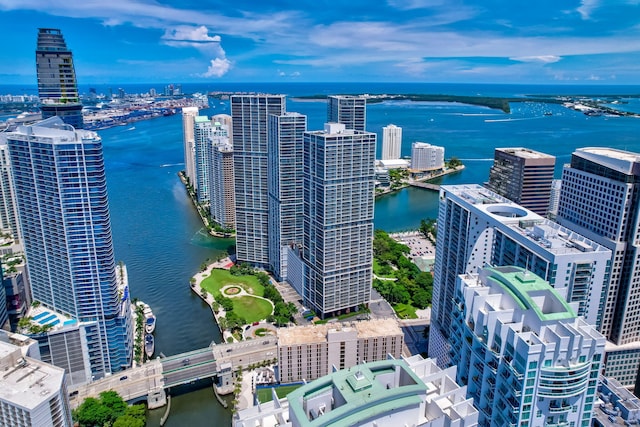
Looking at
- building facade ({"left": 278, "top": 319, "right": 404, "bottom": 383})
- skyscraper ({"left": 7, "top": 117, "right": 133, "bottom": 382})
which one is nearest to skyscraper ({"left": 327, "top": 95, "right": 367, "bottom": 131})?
building facade ({"left": 278, "top": 319, "right": 404, "bottom": 383})

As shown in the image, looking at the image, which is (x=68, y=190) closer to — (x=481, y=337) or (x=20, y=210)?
(x=20, y=210)

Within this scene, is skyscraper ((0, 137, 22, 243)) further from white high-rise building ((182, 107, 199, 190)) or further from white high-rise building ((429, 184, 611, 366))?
white high-rise building ((429, 184, 611, 366))

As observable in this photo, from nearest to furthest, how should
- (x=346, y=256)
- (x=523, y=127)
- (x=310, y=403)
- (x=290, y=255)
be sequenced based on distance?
(x=310, y=403) < (x=346, y=256) < (x=290, y=255) < (x=523, y=127)

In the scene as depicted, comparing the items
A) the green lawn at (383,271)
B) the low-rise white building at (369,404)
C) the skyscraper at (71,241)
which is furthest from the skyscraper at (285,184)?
the low-rise white building at (369,404)

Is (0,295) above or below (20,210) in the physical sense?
below

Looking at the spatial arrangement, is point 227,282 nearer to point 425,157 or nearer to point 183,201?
point 183,201

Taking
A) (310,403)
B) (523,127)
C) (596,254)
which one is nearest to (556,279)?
(596,254)

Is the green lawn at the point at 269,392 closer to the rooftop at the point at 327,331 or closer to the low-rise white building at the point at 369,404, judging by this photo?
the rooftop at the point at 327,331
